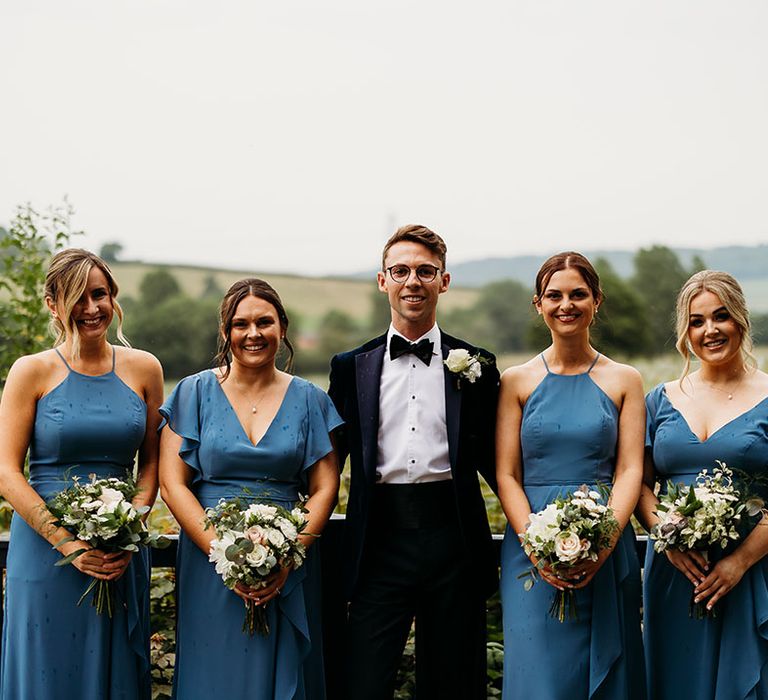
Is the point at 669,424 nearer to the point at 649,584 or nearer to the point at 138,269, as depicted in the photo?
the point at 649,584

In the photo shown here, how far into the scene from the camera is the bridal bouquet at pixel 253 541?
162 inches

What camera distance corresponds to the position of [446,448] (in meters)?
4.65

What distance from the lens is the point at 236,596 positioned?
14.7 feet

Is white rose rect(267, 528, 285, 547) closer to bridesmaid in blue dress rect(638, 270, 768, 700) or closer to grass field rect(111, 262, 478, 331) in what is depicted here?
bridesmaid in blue dress rect(638, 270, 768, 700)

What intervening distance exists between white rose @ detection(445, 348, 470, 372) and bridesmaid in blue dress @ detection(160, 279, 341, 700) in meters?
0.60

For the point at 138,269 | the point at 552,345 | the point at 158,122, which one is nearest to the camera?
the point at 552,345

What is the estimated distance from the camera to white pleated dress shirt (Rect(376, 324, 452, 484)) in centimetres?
461

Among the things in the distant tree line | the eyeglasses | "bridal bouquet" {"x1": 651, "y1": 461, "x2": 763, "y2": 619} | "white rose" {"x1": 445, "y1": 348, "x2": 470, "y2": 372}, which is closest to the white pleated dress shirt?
"white rose" {"x1": 445, "y1": 348, "x2": 470, "y2": 372}

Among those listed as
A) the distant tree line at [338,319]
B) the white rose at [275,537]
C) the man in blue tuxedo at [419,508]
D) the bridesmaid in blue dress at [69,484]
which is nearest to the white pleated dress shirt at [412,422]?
the man in blue tuxedo at [419,508]

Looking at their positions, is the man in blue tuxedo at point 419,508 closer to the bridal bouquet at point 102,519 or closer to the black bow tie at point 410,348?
the black bow tie at point 410,348

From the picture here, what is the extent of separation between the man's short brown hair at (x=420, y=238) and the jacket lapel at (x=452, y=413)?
571 millimetres

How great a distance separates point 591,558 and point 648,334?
980 cm

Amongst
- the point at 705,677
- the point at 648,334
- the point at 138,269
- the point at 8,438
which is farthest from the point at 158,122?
the point at 705,677

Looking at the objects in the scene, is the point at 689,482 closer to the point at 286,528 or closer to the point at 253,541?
the point at 286,528
